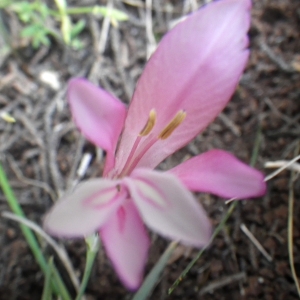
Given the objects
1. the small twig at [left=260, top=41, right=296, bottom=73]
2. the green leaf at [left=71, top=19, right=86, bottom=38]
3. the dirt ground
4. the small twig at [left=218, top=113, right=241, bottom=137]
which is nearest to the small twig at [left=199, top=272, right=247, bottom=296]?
the dirt ground

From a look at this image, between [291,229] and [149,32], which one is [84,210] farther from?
[149,32]

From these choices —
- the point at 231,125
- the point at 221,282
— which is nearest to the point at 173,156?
the point at 231,125

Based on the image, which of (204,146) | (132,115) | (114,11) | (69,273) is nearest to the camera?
(132,115)

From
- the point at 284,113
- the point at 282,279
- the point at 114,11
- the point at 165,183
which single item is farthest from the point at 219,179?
the point at 114,11

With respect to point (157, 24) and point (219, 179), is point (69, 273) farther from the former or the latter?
point (157, 24)

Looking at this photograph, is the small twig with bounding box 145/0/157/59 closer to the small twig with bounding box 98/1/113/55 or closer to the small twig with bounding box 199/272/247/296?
the small twig with bounding box 98/1/113/55

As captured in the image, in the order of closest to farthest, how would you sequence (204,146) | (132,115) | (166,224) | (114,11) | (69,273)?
(166,224) < (132,115) < (69,273) < (204,146) < (114,11)
